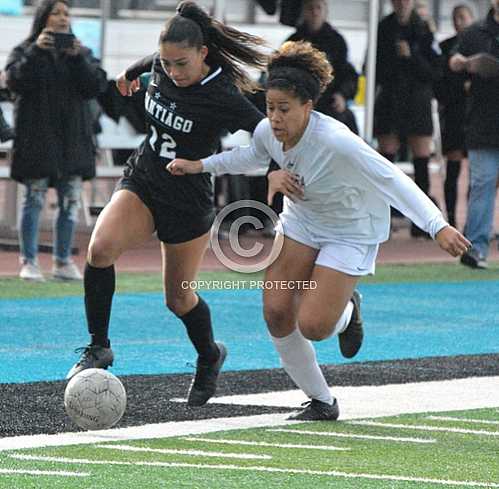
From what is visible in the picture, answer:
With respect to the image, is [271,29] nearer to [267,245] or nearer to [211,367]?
[267,245]

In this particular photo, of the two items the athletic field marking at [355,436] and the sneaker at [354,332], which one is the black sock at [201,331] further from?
the athletic field marking at [355,436]

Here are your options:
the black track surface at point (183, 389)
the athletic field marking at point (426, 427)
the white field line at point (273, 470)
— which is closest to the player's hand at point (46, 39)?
the black track surface at point (183, 389)

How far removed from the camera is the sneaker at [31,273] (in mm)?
13953

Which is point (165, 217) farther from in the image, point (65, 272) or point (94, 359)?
point (65, 272)

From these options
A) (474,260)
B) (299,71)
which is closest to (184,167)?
(299,71)

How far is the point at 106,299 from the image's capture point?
8.19 metres

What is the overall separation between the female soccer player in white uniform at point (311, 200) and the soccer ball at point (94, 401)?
95cm

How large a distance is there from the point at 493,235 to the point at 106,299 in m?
11.3

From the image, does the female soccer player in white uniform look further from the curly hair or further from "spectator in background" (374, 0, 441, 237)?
"spectator in background" (374, 0, 441, 237)

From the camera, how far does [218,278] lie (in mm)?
14883

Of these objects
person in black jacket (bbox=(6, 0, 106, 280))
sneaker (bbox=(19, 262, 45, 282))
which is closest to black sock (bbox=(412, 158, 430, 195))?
person in black jacket (bbox=(6, 0, 106, 280))

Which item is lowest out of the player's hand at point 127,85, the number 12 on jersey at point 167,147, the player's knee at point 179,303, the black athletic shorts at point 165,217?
the player's knee at point 179,303

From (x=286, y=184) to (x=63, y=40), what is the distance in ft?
19.7

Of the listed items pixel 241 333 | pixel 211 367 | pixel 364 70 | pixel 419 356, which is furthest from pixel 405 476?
pixel 364 70
